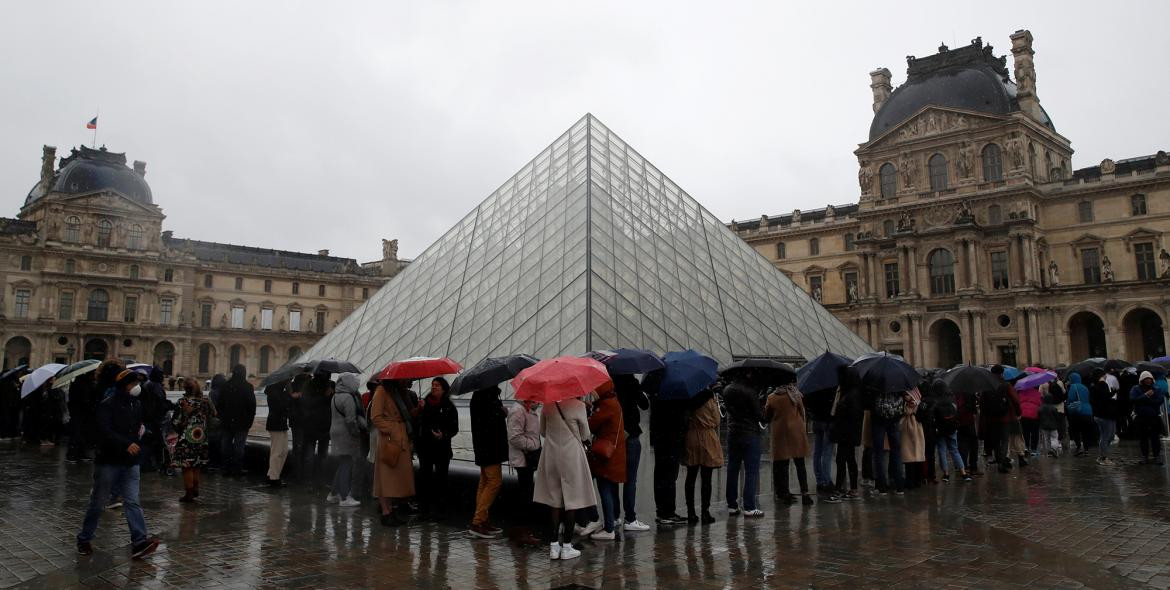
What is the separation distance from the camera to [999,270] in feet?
127

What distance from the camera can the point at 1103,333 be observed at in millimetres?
36938

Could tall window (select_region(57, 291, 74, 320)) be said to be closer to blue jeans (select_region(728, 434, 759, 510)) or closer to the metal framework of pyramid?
the metal framework of pyramid

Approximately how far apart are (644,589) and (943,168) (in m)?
41.9

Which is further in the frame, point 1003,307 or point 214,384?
point 1003,307

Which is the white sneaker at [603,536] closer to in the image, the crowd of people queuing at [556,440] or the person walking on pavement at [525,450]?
the crowd of people queuing at [556,440]

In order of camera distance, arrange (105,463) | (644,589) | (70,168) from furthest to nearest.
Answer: (70,168) → (105,463) → (644,589)

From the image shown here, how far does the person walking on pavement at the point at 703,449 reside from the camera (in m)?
6.58

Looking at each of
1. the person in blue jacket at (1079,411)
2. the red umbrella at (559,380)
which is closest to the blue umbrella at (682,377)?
the red umbrella at (559,380)

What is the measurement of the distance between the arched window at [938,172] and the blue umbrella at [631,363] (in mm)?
39113

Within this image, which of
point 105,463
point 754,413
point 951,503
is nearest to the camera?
point 105,463

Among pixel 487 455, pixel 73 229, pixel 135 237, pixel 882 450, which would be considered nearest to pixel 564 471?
pixel 487 455

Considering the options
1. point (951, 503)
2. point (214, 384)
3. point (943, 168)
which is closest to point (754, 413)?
point (951, 503)

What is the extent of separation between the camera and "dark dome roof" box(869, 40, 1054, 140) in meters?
40.3

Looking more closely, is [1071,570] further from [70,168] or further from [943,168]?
[70,168]
